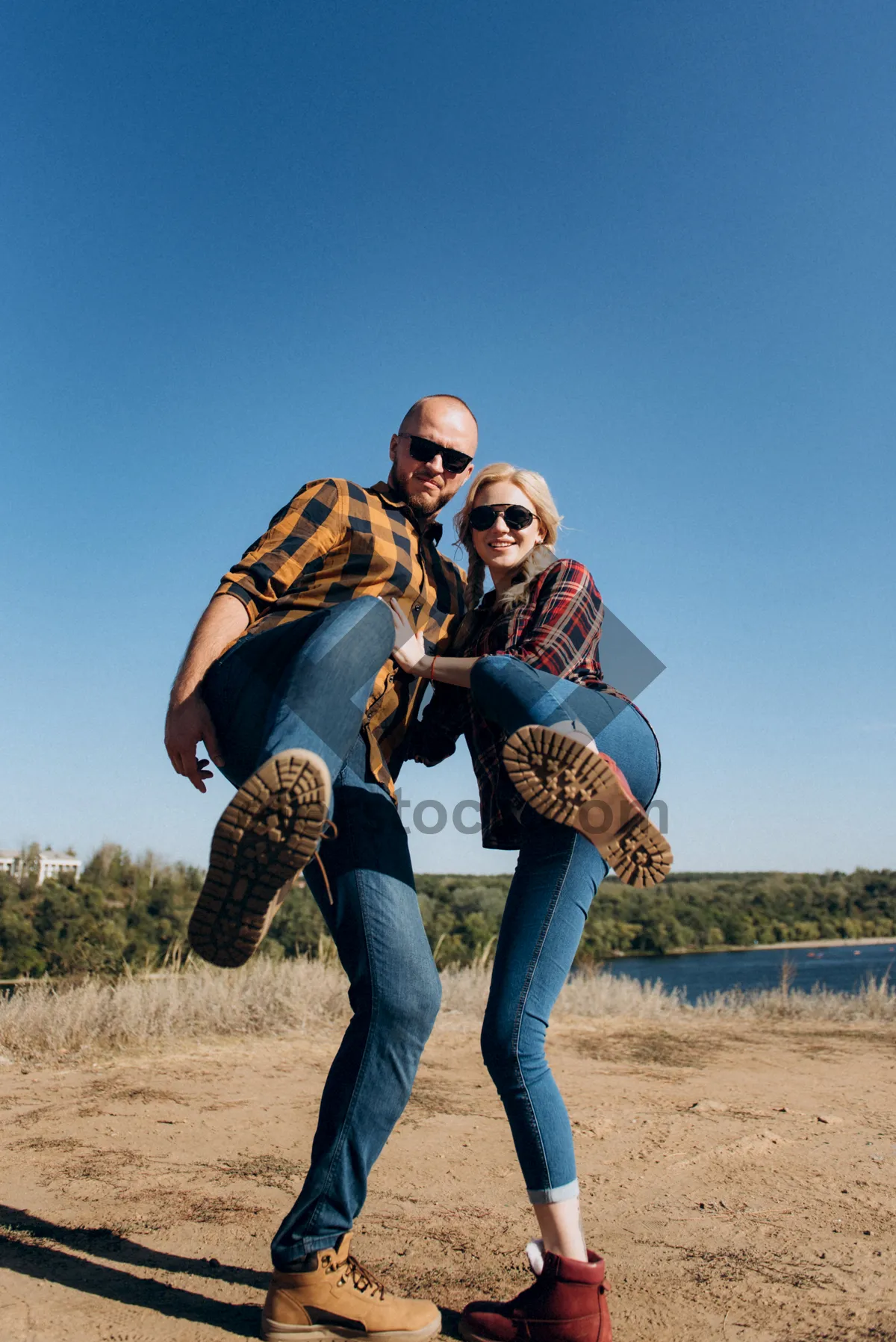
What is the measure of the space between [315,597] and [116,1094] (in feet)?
11.7

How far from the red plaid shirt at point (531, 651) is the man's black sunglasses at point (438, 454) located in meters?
0.56

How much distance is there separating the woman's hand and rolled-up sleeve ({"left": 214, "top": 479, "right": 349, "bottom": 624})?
30cm

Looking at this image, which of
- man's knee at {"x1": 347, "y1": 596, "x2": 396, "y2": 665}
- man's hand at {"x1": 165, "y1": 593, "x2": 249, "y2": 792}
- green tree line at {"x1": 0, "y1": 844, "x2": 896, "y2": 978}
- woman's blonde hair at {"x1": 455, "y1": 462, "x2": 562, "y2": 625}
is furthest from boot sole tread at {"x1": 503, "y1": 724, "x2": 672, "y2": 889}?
green tree line at {"x1": 0, "y1": 844, "x2": 896, "y2": 978}

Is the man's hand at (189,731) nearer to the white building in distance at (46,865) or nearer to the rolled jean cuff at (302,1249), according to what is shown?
the rolled jean cuff at (302,1249)

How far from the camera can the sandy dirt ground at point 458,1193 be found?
234 centimetres

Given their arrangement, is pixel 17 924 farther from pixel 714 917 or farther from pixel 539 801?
pixel 714 917

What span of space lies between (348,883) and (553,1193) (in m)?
0.87

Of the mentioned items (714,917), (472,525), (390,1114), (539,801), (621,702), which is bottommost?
(714,917)

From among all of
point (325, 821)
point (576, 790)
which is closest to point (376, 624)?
point (325, 821)

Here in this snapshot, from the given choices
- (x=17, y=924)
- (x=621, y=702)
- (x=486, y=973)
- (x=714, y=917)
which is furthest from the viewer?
(x=714, y=917)

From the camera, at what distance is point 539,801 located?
6.98ft

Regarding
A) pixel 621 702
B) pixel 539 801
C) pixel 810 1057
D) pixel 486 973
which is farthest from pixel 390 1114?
pixel 486 973

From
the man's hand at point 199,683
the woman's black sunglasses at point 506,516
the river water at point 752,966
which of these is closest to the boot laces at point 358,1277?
the man's hand at point 199,683

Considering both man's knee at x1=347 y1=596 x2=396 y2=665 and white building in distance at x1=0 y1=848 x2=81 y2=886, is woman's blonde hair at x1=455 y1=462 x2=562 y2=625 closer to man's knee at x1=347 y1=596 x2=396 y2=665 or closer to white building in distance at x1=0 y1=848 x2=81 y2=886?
man's knee at x1=347 y1=596 x2=396 y2=665
